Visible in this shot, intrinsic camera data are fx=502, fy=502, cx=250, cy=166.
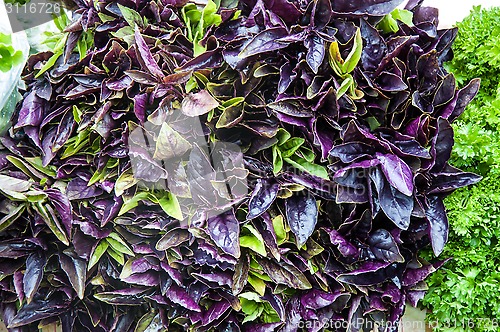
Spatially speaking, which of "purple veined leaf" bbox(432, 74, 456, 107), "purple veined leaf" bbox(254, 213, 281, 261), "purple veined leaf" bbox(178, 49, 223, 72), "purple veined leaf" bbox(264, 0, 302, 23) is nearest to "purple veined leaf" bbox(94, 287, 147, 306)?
"purple veined leaf" bbox(254, 213, 281, 261)

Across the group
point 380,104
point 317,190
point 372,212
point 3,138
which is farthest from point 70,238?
point 380,104

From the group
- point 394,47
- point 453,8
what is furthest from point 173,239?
point 453,8

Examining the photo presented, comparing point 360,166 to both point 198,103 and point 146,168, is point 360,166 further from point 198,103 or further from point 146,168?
point 146,168

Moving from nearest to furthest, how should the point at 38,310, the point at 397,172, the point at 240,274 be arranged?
the point at 397,172
the point at 240,274
the point at 38,310

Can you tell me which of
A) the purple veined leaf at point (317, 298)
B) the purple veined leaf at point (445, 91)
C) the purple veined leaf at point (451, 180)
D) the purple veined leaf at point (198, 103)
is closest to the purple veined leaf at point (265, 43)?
the purple veined leaf at point (198, 103)

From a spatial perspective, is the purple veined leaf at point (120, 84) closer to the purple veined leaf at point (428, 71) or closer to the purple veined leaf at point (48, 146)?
the purple veined leaf at point (48, 146)

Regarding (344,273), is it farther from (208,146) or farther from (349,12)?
(349,12)

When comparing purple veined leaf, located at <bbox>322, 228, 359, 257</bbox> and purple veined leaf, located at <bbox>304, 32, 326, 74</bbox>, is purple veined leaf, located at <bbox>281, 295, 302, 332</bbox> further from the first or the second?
purple veined leaf, located at <bbox>304, 32, 326, 74</bbox>
